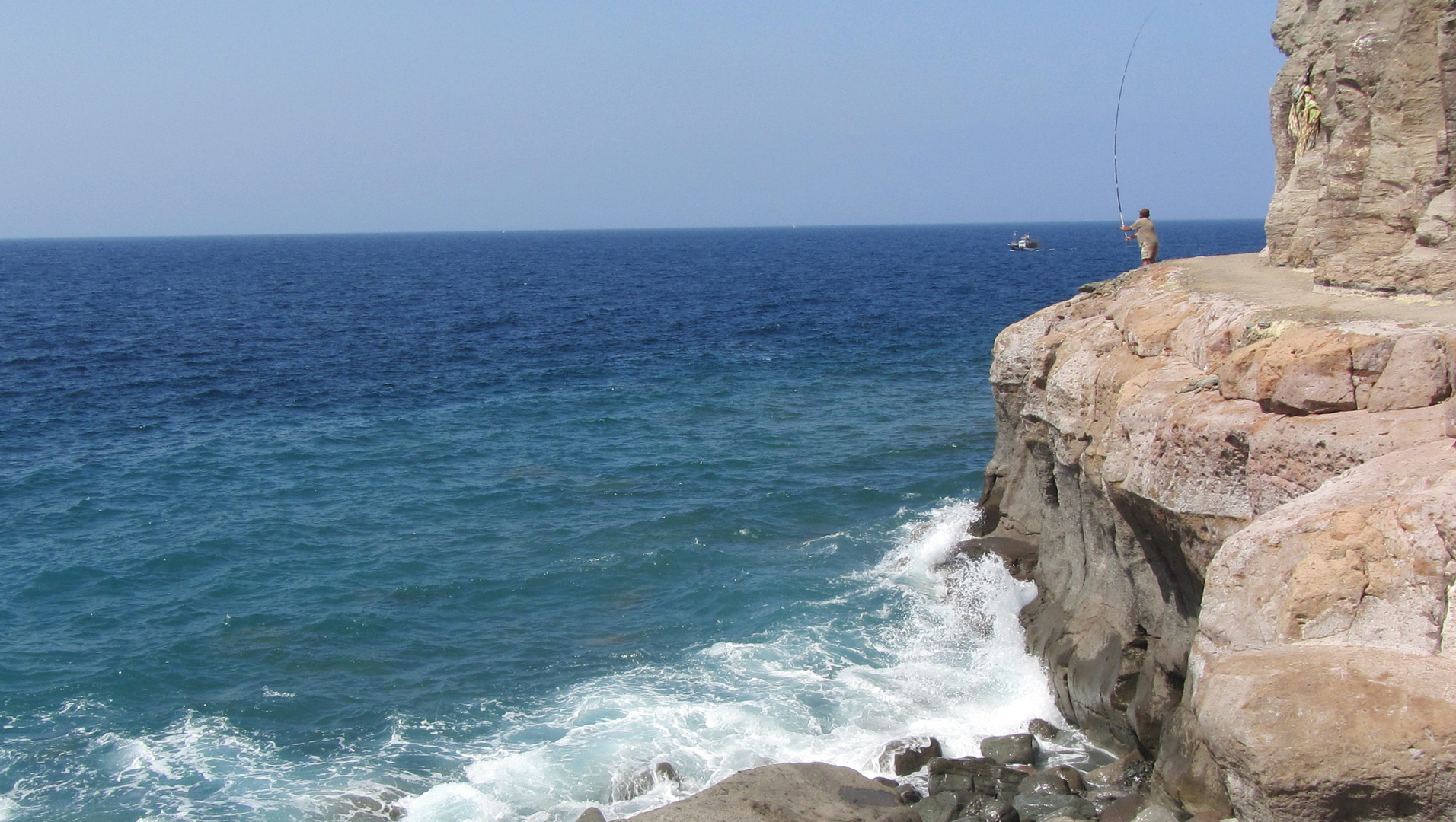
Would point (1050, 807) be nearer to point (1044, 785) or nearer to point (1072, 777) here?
point (1044, 785)

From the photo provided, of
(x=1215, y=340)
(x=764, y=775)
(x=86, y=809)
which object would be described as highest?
(x=1215, y=340)

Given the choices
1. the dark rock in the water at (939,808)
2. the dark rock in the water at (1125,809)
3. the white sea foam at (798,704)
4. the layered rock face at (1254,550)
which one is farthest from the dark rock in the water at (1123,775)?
the white sea foam at (798,704)

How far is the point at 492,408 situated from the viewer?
35.4 meters

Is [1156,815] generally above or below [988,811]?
above

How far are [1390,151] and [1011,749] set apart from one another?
10.2m

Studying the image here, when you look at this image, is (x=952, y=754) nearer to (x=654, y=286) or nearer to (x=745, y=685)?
(x=745, y=685)

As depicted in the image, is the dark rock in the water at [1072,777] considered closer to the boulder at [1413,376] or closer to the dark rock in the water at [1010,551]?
the boulder at [1413,376]

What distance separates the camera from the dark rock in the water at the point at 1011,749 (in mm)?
13844

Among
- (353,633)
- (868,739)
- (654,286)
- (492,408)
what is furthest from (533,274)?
(868,739)

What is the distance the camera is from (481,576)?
21.7 metres

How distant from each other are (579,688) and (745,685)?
9.02 ft

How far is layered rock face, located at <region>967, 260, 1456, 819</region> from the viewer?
7480 mm

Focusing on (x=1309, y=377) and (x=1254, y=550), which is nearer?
(x=1254, y=550)

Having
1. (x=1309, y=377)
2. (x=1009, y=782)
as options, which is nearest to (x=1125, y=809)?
(x=1009, y=782)
